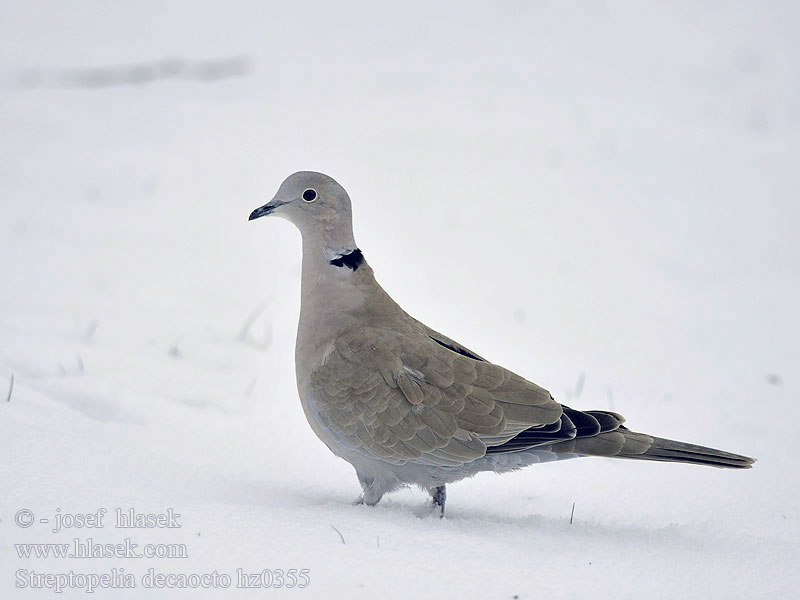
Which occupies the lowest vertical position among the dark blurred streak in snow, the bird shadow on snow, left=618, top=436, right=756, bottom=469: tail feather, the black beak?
the bird shadow on snow

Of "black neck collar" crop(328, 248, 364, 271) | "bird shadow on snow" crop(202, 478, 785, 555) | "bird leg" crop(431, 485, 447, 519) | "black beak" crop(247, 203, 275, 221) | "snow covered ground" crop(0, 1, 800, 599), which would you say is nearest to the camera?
"snow covered ground" crop(0, 1, 800, 599)

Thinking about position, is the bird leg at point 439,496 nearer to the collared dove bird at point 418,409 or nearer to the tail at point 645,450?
the collared dove bird at point 418,409

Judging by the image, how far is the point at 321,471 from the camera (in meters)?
4.03

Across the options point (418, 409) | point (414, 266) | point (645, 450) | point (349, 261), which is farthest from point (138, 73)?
point (645, 450)

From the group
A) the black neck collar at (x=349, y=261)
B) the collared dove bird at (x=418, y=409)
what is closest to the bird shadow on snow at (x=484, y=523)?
the collared dove bird at (x=418, y=409)

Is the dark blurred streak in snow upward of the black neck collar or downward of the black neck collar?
upward

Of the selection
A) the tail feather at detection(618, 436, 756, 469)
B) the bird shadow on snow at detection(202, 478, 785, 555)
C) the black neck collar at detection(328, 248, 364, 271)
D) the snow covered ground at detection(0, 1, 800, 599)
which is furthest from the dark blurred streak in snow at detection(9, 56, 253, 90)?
the tail feather at detection(618, 436, 756, 469)

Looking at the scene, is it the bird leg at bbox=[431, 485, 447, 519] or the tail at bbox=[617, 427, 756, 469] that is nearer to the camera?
the tail at bbox=[617, 427, 756, 469]

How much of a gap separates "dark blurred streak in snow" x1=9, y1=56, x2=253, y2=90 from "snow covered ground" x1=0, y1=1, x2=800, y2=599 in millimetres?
43

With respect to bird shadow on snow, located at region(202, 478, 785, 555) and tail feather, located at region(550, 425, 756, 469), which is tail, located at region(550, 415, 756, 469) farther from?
bird shadow on snow, located at region(202, 478, 785, 555)

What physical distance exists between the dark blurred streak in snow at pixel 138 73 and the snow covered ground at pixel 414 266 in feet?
0.14

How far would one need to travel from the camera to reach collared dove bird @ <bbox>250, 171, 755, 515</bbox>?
3.27 meters

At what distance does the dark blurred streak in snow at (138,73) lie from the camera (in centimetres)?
1034

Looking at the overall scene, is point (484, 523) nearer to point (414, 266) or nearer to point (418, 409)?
point (418, 409)
